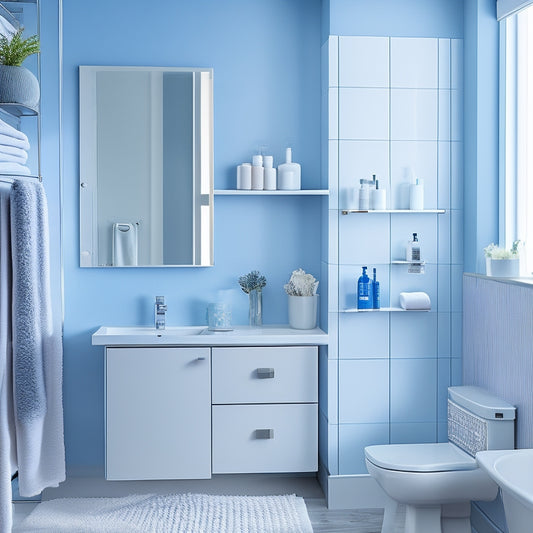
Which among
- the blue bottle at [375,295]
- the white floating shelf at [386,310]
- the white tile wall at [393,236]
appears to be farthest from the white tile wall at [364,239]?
the white floating shelf at [386,310]

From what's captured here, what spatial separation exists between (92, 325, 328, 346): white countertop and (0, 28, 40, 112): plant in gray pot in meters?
1.03

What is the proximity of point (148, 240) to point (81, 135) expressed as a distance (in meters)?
0.58

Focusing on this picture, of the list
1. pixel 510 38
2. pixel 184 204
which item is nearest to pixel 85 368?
pixel 184 204

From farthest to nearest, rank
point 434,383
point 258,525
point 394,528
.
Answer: point 434,383
point 258,525
point 394,528

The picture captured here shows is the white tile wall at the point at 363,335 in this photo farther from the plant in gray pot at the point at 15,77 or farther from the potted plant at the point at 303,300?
the plant in gray pot at the point at 15,77

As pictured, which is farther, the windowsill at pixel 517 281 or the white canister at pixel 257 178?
the white canister at pixel 257 178

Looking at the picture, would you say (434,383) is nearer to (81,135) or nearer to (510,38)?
(510,38)

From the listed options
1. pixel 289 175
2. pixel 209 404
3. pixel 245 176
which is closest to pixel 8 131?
pixel 245 176

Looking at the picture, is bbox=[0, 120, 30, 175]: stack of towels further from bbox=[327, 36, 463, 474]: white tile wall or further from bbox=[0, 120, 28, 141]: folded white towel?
bbox=[327, 36, 463, 474]: white tile wall

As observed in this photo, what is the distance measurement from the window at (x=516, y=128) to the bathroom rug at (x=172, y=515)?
5.04 feet

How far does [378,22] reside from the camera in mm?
3172

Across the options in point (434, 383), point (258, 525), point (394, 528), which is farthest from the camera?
point (434, 383)

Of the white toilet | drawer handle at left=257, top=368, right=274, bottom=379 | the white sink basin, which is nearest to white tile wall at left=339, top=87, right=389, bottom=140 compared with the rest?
drawer handle at left=257, top=368, right=274, bottom=379

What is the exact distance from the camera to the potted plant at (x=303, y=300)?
10.8 feet
